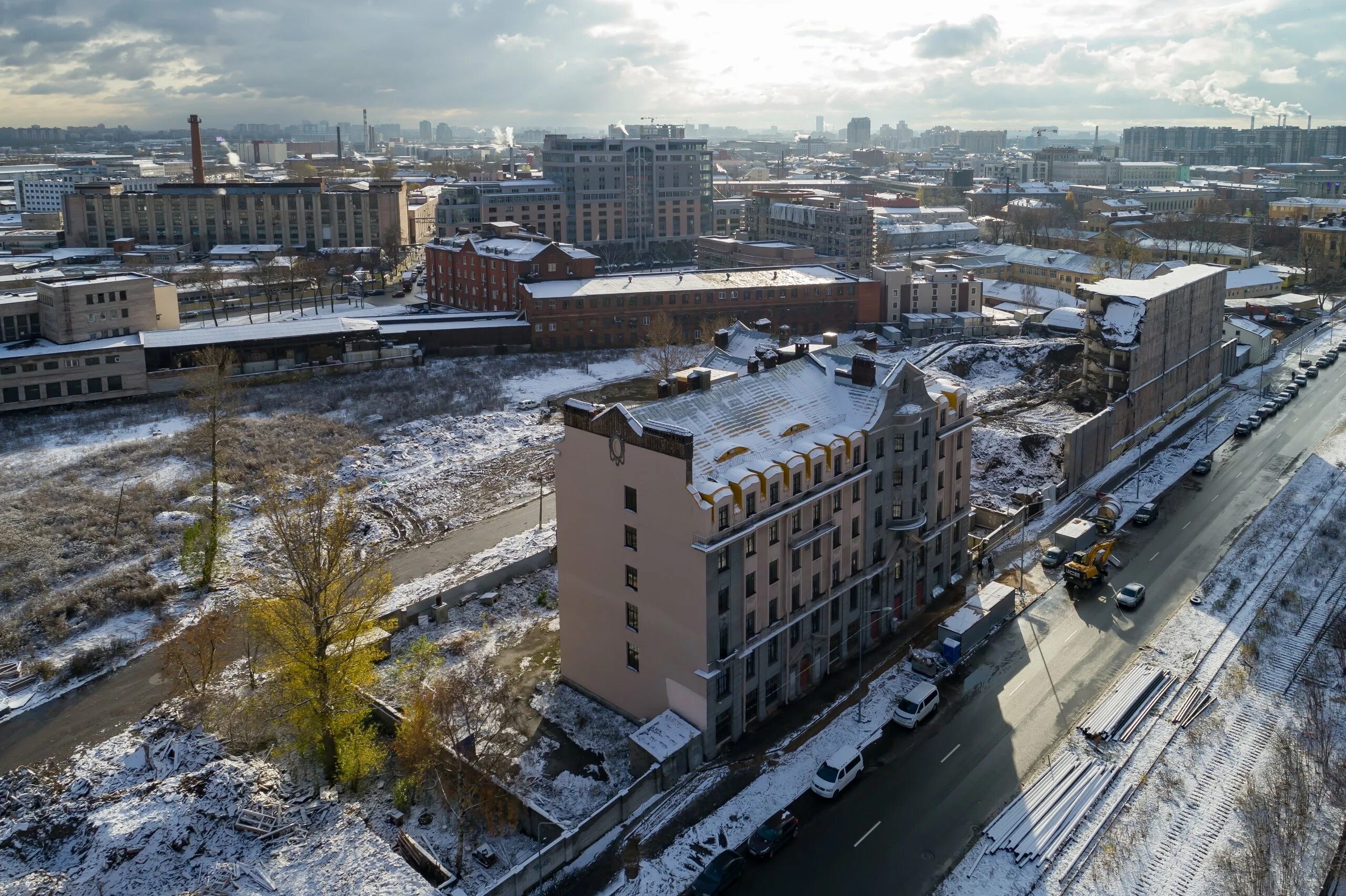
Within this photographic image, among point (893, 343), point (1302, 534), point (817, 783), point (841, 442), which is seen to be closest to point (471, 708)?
point (817, 783)

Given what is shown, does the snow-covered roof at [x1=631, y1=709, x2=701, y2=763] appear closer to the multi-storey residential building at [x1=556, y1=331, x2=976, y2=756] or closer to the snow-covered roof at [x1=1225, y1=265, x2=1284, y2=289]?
the multi-storey residential building at [x1=556, y1=331, x2=976, y2=756]

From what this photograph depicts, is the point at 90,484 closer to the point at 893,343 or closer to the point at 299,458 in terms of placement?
the point at 299,458

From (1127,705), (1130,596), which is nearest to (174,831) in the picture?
(1127,705)

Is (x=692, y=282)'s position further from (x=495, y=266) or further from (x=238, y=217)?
(x=238, y=217)

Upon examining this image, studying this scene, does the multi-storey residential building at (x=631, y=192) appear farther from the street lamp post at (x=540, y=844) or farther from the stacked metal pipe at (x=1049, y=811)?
the street lamp post at (x=540, y=844)

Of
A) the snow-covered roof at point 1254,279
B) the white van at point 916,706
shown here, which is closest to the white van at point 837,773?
the white van at point 916,706
